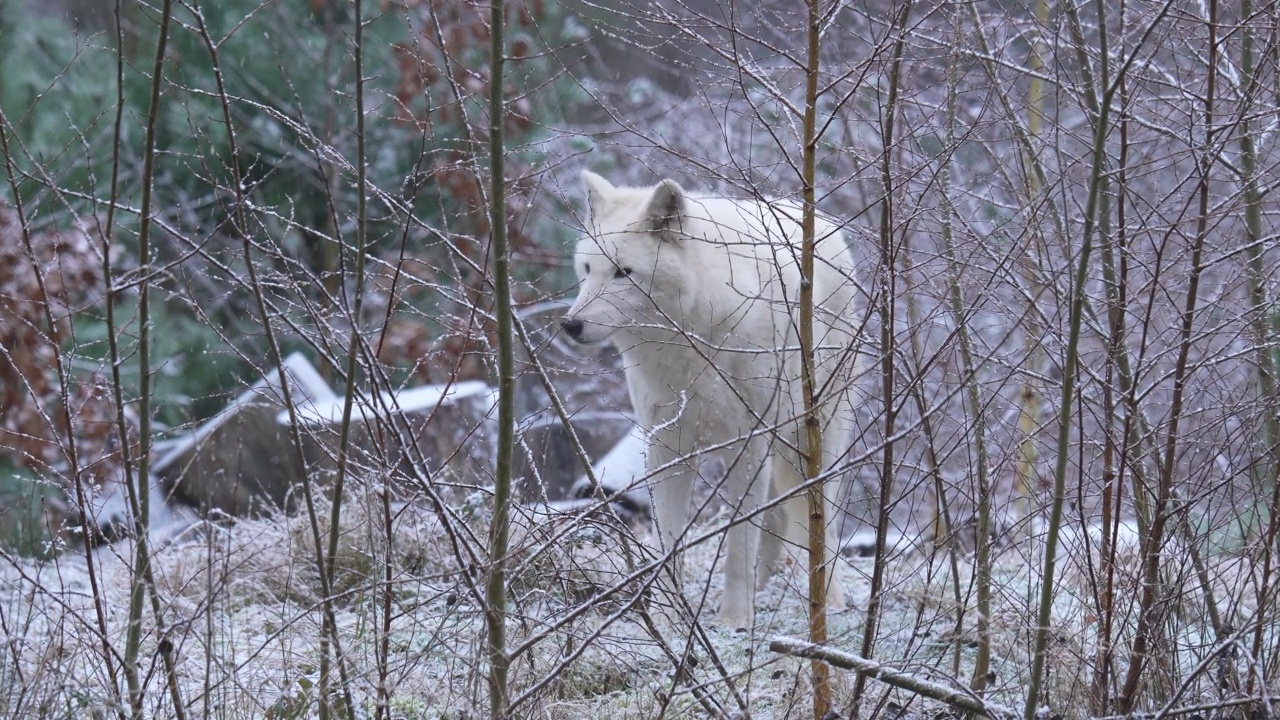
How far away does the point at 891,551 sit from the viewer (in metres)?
2.74

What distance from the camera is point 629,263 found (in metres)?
4.47

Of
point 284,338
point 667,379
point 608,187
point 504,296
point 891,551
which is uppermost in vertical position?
point 284,338

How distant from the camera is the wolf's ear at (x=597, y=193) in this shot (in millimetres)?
4727

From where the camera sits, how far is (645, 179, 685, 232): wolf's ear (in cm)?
423

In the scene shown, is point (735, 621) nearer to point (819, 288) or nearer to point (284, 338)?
point (819, 288)

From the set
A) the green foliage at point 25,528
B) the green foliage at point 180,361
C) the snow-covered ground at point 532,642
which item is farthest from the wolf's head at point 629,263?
the green foliage at point 180,361

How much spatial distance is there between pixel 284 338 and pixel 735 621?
26.7ft

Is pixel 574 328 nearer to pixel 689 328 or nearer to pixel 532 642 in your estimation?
pixel 689 328

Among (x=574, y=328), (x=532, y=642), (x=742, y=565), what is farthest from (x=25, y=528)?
(x=532, y=642)

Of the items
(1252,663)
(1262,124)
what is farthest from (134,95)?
(1252,663)

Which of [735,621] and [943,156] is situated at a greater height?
[943,156]

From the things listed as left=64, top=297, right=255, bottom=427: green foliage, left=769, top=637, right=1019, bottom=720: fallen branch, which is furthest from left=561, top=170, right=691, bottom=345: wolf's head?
left=64, top=297, right=255, bottom=427: green foliage

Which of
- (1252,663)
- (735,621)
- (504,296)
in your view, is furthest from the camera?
(735,621)

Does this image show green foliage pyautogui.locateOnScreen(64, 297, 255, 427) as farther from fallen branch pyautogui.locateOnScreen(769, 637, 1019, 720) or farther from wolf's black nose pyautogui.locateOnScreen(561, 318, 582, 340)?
fallen branch pyautogui.locateOnScreen(769, 637, 1019, 720)
